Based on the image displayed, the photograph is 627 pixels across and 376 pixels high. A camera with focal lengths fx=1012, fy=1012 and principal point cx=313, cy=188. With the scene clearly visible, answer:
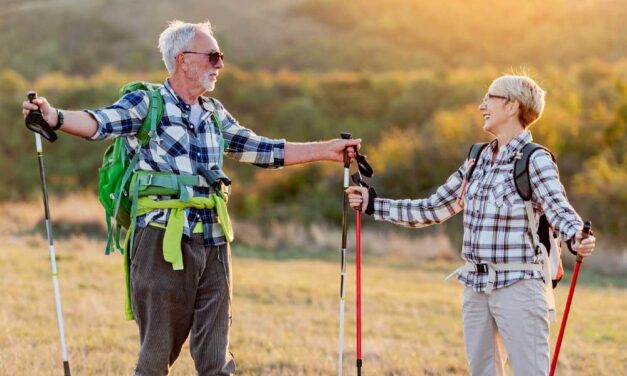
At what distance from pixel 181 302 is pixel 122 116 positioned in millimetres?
1057

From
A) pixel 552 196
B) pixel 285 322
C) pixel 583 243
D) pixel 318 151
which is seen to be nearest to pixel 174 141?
pixel 318 151

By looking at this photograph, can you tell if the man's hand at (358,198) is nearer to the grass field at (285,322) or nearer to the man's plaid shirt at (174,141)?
the man's plaid shirt at (174,141)

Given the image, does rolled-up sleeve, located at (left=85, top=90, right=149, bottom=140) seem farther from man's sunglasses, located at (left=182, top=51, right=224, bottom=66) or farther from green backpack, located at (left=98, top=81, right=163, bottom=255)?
man's sunglasses, located at (left=182, top=51, right=224, bottom=66)

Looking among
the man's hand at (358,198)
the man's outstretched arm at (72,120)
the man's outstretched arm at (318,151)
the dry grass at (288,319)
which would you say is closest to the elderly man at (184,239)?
the man's outstretched arm at (72,120)

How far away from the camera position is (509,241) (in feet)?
17.5

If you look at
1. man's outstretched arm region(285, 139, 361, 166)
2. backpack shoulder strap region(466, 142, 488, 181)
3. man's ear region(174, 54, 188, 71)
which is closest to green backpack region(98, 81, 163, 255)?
man's ear region(174, 54, 188, 71)

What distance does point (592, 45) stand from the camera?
60.0m

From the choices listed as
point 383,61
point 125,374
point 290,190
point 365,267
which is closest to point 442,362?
point 125,374

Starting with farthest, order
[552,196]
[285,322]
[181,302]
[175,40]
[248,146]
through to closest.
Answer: [285,322]
[248,146]
[175,40]
[181,302]
[552,196]

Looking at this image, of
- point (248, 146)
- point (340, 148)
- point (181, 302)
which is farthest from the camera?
point (340, 148)

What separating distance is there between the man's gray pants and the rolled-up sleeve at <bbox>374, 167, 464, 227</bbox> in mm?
1059

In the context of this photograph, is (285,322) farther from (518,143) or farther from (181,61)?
(518,143)

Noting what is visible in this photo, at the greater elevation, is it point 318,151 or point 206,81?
point 206,81

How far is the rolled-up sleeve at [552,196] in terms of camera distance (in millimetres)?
5121
